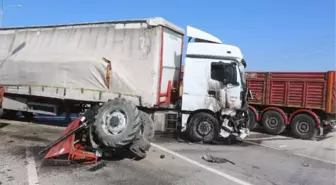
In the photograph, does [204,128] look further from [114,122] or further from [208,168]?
[114,122]

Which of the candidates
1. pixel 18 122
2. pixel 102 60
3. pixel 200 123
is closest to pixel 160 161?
pixel 200 123

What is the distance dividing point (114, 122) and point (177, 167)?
163 cm

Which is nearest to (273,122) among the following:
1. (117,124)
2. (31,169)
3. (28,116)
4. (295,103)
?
(295,103)

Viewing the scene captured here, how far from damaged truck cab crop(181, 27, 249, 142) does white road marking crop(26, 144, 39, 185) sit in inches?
187

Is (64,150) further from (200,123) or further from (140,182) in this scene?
(200,123)

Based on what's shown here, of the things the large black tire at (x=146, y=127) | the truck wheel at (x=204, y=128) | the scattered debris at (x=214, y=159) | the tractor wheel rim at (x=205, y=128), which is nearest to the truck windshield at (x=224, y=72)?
the truck wheel at (x=204, y=128)

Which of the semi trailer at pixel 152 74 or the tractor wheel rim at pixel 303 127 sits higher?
the semi trailer at pixel 152 74

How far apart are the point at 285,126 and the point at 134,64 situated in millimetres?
7310

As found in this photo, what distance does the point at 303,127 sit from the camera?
14.2 meters

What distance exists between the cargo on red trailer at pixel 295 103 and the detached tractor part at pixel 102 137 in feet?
27.1

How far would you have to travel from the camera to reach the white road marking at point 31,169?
6070mm

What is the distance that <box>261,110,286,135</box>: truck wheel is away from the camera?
14602mm

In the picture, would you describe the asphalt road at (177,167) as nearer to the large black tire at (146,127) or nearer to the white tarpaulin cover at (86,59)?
the large black tire at (146,127)

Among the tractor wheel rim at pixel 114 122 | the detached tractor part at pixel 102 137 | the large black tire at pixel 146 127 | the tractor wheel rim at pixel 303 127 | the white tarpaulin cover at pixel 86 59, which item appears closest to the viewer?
the detached tractor part at pixel 102 137
